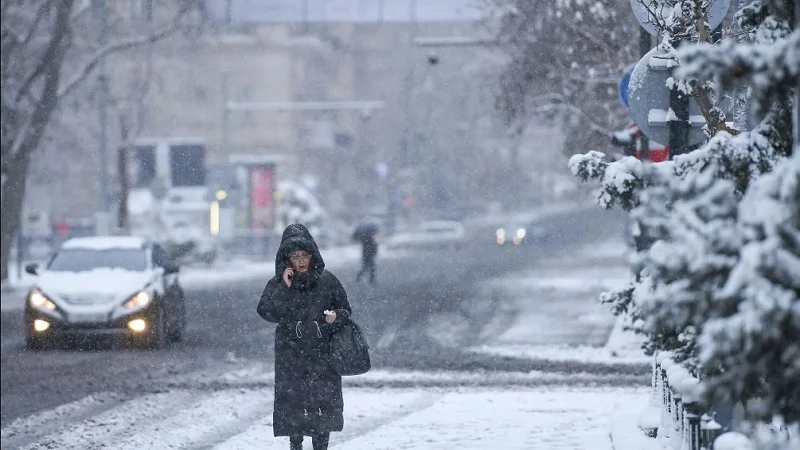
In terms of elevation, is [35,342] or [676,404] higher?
[676,404]

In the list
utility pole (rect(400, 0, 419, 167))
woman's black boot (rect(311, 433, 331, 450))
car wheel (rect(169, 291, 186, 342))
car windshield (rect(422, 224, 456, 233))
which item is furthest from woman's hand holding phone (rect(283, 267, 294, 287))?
car windshield (rect(422, 224, 456, 233))

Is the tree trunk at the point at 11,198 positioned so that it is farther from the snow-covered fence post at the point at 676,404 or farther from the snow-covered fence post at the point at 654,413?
the snow-covered fence post at the point at 676,404

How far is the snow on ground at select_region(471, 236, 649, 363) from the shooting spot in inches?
736

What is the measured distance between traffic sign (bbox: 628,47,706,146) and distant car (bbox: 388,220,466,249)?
5236 centimetres

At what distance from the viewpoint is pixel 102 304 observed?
1933cm

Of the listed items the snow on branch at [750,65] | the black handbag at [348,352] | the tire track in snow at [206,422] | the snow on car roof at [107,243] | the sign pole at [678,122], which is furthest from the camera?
the snow on car roof at [107,243]

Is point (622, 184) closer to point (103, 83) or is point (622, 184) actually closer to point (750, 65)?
point (750, 65)

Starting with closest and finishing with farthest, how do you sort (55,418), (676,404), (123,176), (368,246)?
1. (676,404)
2. (55,418)
3. (368,246)
4. (123,176)

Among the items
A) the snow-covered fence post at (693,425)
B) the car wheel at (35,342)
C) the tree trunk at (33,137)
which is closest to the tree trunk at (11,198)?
the tree trunk at (33,137)

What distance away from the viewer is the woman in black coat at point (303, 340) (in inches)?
338

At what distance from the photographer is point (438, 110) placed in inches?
3511

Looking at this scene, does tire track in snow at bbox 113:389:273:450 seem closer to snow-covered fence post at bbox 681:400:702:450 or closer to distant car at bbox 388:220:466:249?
snow-covered fence post at bbox 681:400:702:450

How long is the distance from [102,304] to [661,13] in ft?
38.2

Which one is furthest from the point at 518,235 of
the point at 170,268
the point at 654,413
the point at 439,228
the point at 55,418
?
the point at 654,413
